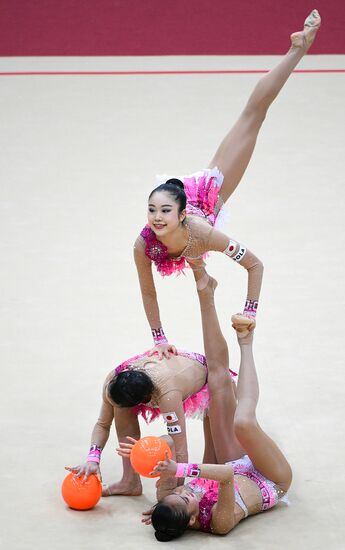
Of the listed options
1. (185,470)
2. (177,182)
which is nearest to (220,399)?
(185,470)

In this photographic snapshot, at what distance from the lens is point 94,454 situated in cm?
378

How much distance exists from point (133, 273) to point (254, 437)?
2372mm

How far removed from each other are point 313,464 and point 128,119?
477 centimetres

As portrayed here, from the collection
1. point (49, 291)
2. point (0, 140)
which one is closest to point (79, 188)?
point (0, 140)

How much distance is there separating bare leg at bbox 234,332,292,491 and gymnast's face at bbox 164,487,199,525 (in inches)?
11.2

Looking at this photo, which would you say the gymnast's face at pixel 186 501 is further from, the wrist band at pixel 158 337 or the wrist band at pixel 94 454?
the wrist band at pixel 158 337

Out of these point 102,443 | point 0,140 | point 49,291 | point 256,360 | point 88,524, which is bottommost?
point 88,524

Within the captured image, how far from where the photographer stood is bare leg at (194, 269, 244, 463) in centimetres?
389

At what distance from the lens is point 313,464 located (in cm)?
404

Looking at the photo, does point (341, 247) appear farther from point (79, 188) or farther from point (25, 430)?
point (25, 430)

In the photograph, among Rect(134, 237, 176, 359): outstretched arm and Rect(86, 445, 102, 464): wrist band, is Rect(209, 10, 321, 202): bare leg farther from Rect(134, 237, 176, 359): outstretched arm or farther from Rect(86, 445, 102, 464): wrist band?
Rect(86, 445, 102, 464): wrist band

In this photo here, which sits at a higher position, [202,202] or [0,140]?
[0,140]
